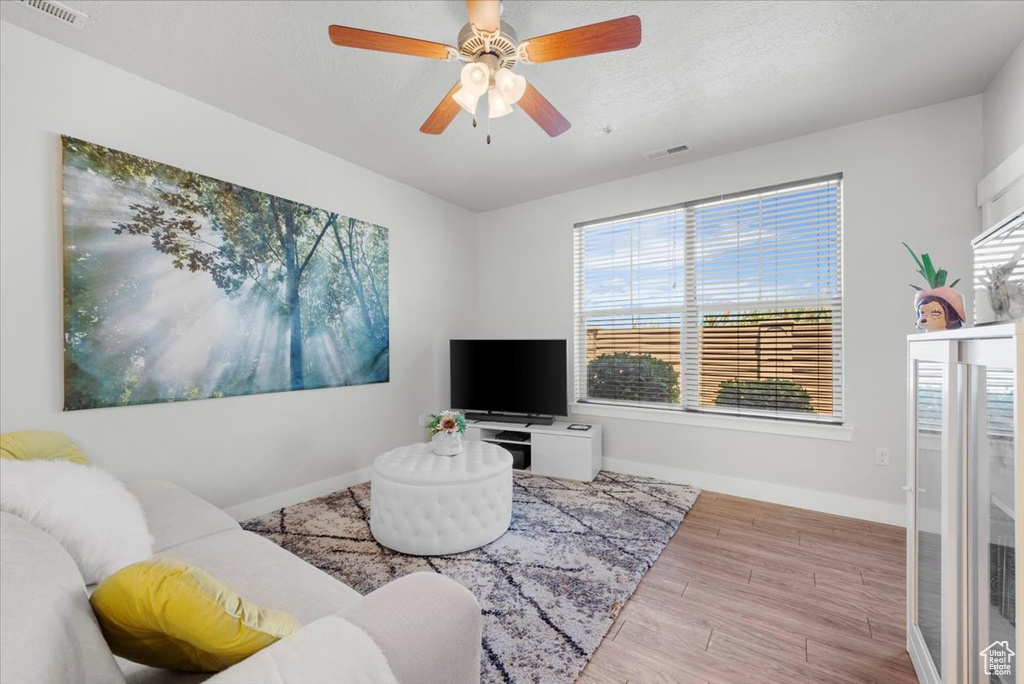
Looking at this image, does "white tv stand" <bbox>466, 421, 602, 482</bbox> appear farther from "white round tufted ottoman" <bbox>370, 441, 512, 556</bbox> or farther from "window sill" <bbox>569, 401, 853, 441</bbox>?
"white round tufted ottoman" <bbox>370, 441, 512, 556</bbox>

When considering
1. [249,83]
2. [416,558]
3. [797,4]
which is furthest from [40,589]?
[797,4]

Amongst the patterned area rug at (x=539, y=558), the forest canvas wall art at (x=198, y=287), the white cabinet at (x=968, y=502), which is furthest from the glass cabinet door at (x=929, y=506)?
the forest canvas wall art at (x=198, y=287)

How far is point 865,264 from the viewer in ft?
9.04

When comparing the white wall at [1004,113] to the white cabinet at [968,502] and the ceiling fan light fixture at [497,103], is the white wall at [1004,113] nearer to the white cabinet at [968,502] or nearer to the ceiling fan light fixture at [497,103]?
the white cabinet at [968,502]

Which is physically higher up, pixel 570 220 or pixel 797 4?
pixel 797 4

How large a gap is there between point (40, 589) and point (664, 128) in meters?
3.39

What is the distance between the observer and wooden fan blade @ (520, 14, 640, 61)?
148cm

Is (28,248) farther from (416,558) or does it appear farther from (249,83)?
(416,558)

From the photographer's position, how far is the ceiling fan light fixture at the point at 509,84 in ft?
5.62

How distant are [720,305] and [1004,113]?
5.65 feet

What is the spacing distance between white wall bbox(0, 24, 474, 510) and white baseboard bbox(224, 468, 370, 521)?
0.03 metres

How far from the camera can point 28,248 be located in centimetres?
196

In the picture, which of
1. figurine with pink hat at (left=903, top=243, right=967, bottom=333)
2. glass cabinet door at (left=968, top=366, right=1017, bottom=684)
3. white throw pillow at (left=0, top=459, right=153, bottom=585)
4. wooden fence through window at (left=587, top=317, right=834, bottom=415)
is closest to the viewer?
glass cabinet door at (left=968, top=366, right=1017, bottom=684)

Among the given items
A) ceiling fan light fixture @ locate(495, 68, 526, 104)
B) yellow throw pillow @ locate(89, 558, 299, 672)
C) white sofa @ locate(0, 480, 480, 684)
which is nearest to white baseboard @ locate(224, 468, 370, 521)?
white sofa @ locate(0, 480, 480, 684)
